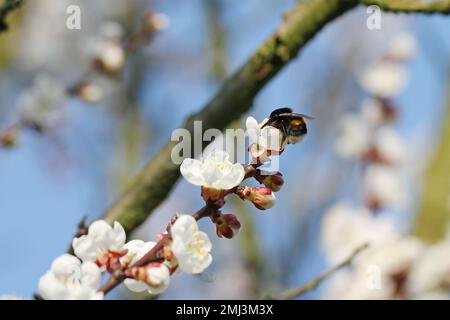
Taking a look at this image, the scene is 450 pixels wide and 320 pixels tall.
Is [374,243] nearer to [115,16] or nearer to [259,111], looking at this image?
[259,111]

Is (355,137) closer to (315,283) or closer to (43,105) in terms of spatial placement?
(43,105)

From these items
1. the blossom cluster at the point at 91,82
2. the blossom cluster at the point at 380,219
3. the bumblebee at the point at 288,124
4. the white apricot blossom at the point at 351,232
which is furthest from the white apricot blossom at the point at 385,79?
the bumblebee at the point at 288,124

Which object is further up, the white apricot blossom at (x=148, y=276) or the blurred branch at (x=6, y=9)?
the blurred branch at (x=6, y=9)

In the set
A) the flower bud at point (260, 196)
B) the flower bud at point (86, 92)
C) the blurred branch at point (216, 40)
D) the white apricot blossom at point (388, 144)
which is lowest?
the flower bud at point (260, 196)

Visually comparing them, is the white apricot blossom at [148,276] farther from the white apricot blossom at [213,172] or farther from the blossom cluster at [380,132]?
the blossom cluster at [380,132]

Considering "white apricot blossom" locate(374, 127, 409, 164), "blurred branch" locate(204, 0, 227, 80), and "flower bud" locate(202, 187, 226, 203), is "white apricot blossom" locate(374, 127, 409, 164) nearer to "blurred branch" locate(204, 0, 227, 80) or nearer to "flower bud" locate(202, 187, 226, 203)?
"blurred branch" locate(204, 0, 227, 80)

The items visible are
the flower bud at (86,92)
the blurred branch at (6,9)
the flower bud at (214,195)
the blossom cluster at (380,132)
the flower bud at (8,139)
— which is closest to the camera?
the flower bud at (214,195)

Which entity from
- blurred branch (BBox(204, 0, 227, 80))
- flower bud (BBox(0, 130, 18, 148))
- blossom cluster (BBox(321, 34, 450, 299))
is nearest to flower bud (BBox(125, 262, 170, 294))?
flower bud (BBox(0, 130, 18, 148))
